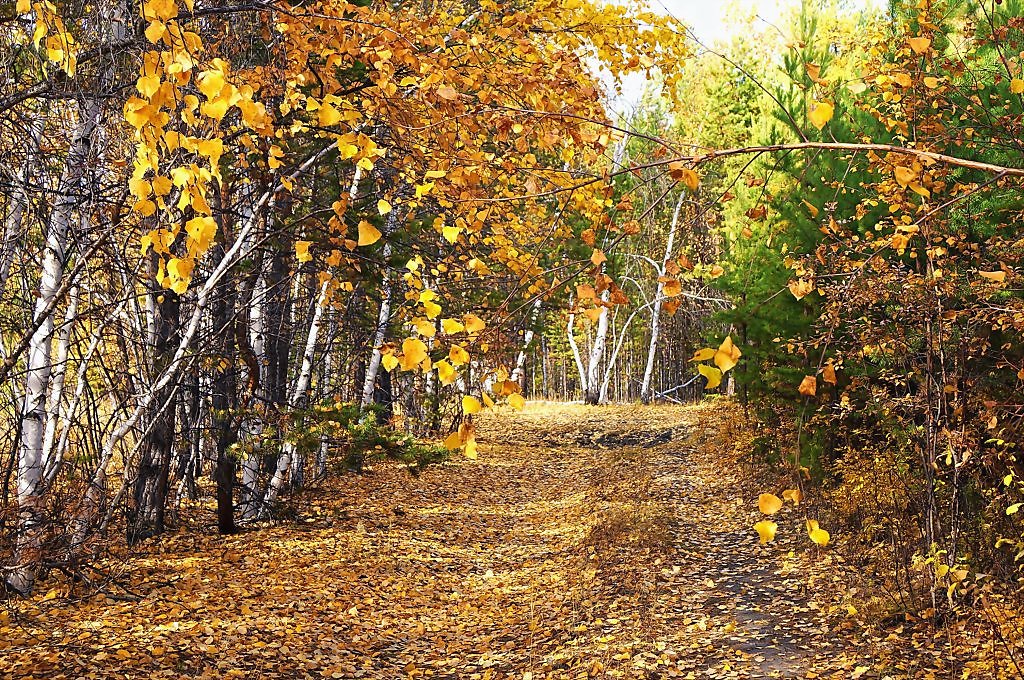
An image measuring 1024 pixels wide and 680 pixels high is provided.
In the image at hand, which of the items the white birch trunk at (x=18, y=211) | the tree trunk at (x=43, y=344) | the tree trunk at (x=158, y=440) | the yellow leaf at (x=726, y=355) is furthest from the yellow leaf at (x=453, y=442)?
the tree trunk at (x=158, y=440)

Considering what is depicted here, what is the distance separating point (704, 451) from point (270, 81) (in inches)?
421

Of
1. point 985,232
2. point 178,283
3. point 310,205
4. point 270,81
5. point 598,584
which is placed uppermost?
point 270,81

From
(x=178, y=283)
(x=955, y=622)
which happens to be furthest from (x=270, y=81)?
(x=955, y=622)

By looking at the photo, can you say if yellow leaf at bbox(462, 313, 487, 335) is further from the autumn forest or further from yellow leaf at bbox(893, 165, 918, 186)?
yellow leaf at bbox(893, 165, 918, 186)

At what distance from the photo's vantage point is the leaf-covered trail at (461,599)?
17.3ft

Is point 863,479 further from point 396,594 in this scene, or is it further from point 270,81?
point 270,81

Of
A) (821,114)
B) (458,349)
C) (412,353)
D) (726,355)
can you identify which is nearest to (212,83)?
(412,353)

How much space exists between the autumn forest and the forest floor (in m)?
0.04

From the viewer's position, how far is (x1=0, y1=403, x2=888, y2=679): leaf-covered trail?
528cm

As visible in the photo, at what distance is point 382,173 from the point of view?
9422mm

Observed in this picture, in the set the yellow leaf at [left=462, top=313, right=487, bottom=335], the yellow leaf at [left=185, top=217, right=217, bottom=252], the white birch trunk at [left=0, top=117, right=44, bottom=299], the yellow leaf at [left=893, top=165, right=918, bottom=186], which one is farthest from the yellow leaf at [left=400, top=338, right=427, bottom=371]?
the white birch trunk at [left=0, top=117, right=44, bottom=299]

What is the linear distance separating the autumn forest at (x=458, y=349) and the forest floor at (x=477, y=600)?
4 cm

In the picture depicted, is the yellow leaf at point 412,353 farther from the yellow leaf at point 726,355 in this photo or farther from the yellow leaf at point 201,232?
the yellow leaf at point 726,355

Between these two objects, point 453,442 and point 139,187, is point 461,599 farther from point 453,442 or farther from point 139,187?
point 139,187
